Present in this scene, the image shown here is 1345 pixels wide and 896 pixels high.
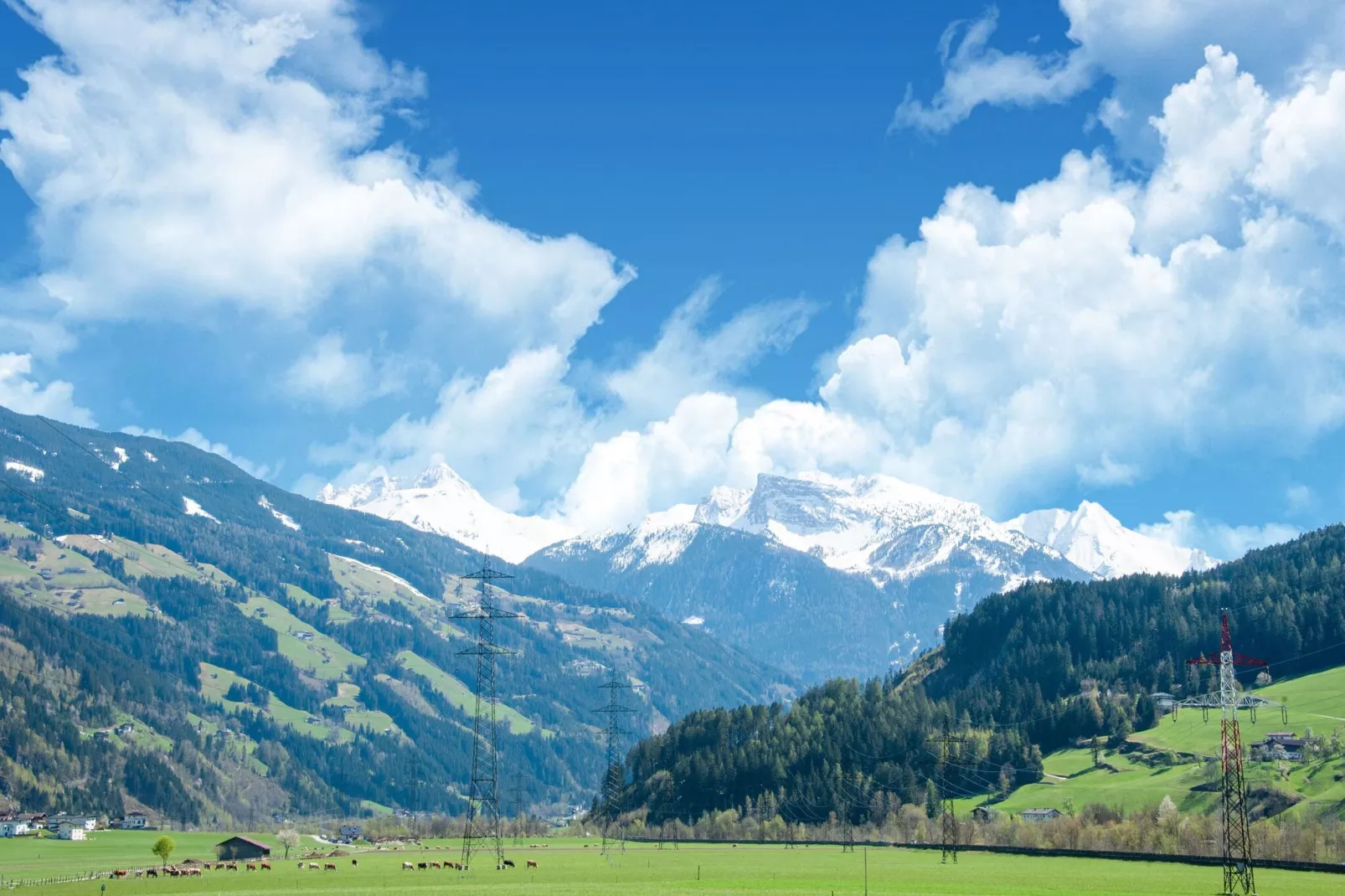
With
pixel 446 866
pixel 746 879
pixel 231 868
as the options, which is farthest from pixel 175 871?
pixel 746 879

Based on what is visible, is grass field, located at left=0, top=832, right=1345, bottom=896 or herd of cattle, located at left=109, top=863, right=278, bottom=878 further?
herd of cattle, located at left=109, top=863, right=278, bottom=878

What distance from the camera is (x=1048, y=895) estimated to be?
11075 centimetres

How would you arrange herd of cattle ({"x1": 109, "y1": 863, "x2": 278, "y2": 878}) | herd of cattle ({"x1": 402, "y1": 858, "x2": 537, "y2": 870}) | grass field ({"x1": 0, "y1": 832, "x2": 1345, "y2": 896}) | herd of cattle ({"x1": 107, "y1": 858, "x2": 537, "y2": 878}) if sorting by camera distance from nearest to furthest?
grass field ({"x1": 0, "y1": 832, "x2": 1345, "y2": 896}) < herd of cattle ({"x1": 109, "y1": 863, "x2": 278, "y2": 878}) < herd of cattle ({"x1": 107, "y1": 858, "x2": 537, "y2": 878}) < herd of cattle ({"x1": 402, "y1": 858, "x2": 537, "y2": 870})

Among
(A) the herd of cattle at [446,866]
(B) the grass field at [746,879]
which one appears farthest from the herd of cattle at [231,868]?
(B) the grass field at [746,879]

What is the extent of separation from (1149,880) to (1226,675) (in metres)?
33.2

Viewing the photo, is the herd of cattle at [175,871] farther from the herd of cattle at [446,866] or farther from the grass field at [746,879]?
the herd of cattle at [446,866]

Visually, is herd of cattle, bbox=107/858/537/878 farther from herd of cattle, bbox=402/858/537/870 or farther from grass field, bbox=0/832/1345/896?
grass field, bbox=0/832/1345/896

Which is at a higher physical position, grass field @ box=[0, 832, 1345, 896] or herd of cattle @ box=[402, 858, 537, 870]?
grass field @ box=[0, 832, 1345, 896]

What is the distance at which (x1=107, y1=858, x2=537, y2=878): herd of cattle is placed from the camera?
6496 inches

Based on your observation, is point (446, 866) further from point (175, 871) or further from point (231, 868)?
point (175, 871)

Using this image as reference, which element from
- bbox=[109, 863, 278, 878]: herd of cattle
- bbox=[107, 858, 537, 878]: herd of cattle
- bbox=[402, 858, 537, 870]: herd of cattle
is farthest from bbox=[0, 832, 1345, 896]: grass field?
bbox=[109, 863, 278, 878]: herd of cattle

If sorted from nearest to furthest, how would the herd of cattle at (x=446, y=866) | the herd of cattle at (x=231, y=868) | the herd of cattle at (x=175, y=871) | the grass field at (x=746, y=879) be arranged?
the grass field at (x=746, y=879) < the herd of cattle at (x=175, y=871) < the herd of cattle at (x=231, y=868) < the herd of cattle at (x=446, y=866)

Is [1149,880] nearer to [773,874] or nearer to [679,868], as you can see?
[773,874]

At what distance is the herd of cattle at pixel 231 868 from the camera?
165 metres
